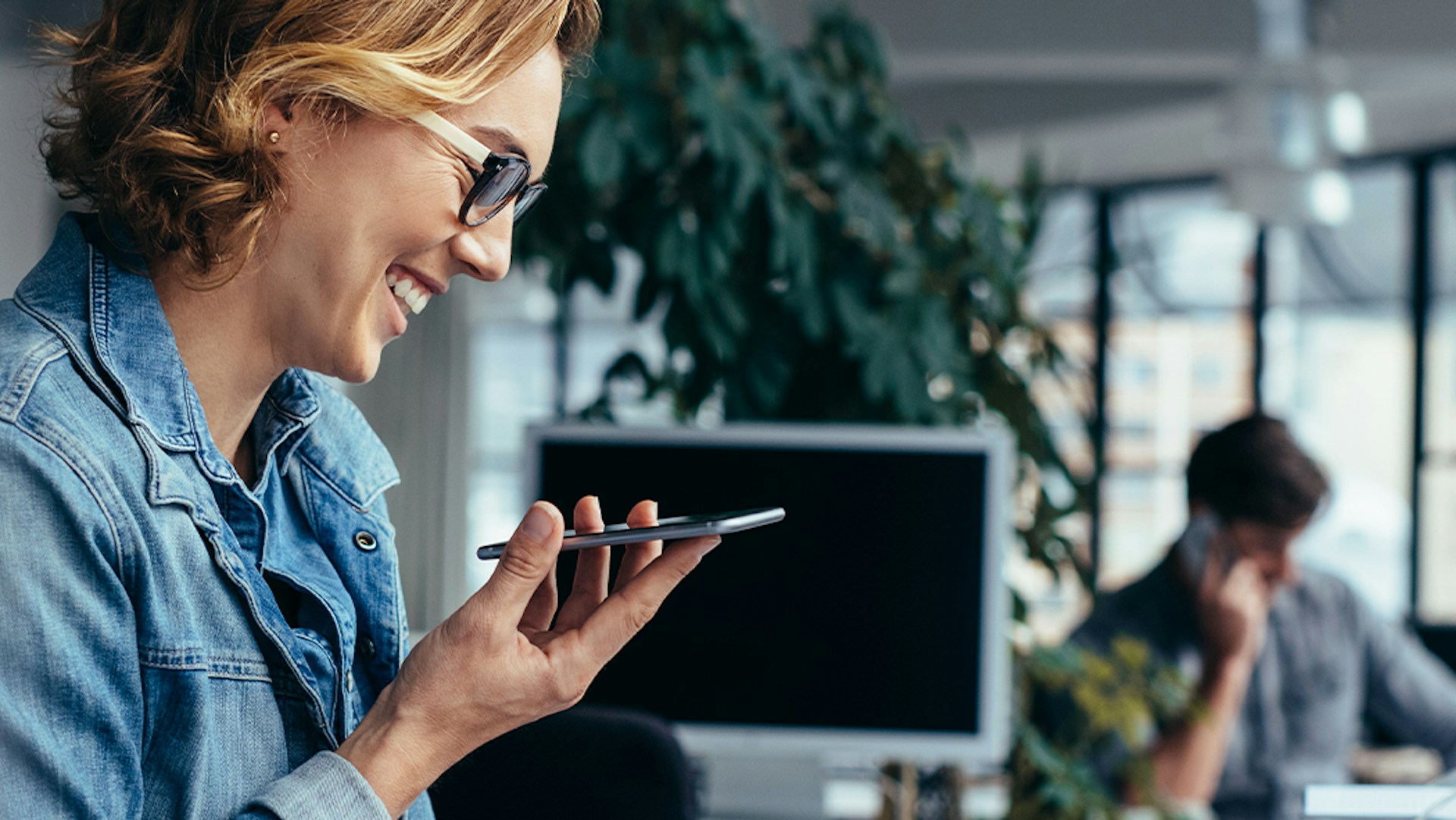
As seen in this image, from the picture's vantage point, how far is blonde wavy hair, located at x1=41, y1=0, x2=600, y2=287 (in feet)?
2.58

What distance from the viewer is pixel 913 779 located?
195 centimetres

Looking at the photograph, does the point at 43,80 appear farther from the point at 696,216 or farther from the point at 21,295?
the point at 696,216

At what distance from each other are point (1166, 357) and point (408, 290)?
609cm

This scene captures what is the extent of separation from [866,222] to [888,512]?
476 millimetres

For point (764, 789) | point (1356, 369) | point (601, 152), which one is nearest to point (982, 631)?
point (764, 789)

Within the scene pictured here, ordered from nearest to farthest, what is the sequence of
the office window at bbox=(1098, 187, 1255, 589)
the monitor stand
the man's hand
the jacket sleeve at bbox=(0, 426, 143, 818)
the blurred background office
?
the jacket sleeve at bbox=(0, 426, 143, 818), the monitor stand, the man's hand, the blurred background office, the office window at bbox=(1098, 187, 1255, 589)

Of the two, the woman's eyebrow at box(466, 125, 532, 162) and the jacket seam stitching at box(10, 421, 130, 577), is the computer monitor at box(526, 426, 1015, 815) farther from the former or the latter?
the jacket seam stitching at box(10, 421, 130, 577)

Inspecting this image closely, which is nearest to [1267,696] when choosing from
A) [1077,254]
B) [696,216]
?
[696,216]

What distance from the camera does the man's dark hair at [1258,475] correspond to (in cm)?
233

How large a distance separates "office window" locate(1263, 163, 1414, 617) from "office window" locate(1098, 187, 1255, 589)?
7.5 inches

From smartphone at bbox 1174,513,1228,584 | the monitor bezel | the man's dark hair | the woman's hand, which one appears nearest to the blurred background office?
the man's dark hair

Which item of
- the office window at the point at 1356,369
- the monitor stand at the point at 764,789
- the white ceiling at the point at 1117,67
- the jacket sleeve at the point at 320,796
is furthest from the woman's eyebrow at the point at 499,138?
the office window at the point at 1356,369

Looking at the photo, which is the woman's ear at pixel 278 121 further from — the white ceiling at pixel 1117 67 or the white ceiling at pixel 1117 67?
the white ceiling at pixel 1117 67

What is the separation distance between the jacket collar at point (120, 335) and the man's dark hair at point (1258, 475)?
6.45 feet
